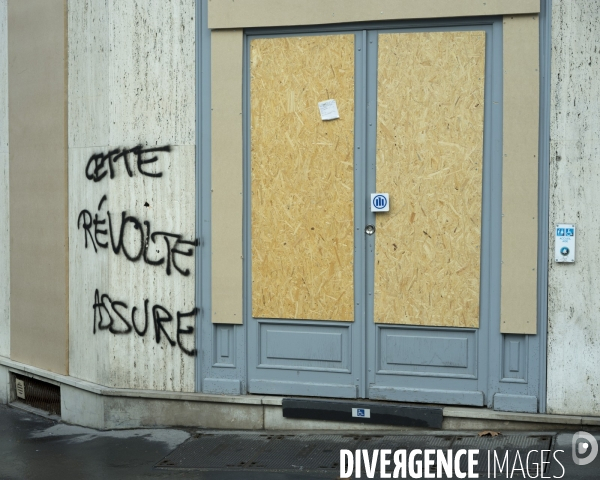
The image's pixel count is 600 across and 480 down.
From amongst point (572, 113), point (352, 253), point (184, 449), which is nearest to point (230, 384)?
point (184, 449)

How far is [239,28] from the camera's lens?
7328 millimetres

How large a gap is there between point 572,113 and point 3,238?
586 centimetres

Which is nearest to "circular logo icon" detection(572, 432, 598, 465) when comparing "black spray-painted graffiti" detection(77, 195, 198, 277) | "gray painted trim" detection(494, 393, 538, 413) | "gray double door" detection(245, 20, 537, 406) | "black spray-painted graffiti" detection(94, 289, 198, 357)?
"gray painted trim" detection(494, 393, 538, 413)

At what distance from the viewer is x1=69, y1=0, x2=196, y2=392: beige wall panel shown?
7570 millimetres

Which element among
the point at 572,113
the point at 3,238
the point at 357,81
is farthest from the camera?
the point at 3,238

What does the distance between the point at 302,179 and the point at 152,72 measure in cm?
164

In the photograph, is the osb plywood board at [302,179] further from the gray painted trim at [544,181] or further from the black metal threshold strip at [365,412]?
the gray painted trim at [544,181]

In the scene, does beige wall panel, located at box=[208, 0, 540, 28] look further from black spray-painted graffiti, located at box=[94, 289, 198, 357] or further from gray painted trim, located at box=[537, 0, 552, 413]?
black spray-painted graffiti, located at box=[94, 289, 198, 357]

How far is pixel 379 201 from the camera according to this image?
7.06 meters

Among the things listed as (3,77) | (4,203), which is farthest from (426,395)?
(3,77)

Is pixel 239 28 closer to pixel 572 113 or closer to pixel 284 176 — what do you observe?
pixel 284 176

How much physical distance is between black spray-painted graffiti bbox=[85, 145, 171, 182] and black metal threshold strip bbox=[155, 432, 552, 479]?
2.39m

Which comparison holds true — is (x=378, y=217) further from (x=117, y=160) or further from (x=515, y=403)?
(x=117, y=160)

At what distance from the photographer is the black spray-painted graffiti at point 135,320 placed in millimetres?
7637
